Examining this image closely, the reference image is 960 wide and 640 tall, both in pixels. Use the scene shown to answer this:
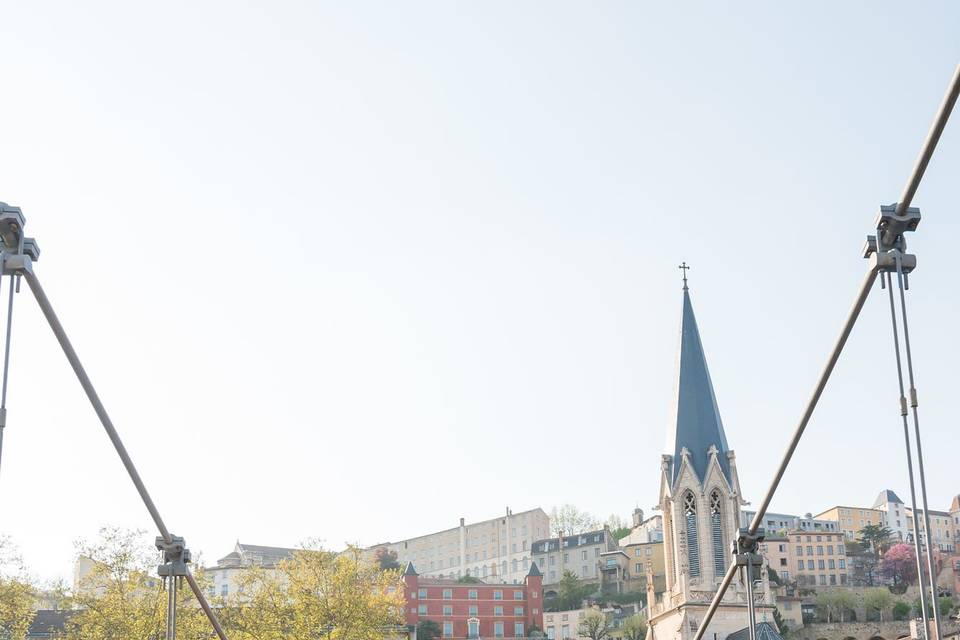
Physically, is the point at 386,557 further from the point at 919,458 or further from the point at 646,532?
the point at 919,458

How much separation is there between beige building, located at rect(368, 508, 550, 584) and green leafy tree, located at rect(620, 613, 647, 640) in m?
31.9

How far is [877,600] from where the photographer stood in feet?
443

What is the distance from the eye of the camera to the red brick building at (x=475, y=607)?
125125 millimetres

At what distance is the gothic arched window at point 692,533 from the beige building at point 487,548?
101436 millimetres

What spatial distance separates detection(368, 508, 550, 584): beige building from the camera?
165 m

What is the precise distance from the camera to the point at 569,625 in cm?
13638

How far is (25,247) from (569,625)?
417 feet

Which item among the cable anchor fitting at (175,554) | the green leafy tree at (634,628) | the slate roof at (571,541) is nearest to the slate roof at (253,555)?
the slate roof at (571,541)

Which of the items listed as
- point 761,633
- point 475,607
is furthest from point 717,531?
point 475,607

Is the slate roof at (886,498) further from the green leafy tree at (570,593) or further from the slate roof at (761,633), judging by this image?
the slate roof at (761,633)

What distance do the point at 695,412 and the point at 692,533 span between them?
6314 millimetres

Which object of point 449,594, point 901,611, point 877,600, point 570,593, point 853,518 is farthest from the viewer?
point 853,518

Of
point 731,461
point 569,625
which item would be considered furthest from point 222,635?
point 569,625

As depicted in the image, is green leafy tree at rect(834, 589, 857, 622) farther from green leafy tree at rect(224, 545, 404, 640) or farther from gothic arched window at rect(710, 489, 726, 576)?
green leafy tree at rect(224, 545, 404, 640)
